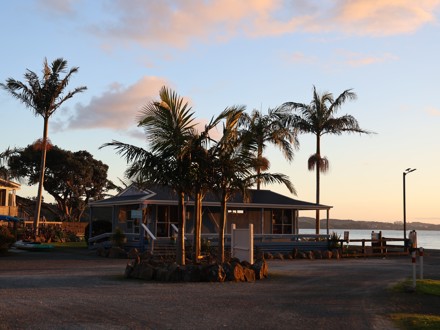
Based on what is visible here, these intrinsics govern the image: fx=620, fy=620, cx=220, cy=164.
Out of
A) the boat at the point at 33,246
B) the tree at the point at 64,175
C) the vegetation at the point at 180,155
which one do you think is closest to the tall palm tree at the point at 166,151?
the vegetation at the point at 180,155

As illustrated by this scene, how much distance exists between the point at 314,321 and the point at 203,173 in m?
10.3

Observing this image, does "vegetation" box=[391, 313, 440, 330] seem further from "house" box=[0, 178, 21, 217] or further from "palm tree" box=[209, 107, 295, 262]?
"house" box=[0, 178, 21, 217]

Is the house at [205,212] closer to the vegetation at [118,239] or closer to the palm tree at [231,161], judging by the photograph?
the vegetation at [118,239]

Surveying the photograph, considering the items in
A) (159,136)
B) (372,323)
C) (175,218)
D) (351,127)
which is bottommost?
(372,323)

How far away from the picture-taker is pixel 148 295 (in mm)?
14227

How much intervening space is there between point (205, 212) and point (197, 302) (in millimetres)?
21746

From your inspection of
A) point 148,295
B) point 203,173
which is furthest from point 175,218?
point 148,295

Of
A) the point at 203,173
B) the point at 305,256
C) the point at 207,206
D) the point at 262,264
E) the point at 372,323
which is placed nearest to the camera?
the point at 372,323

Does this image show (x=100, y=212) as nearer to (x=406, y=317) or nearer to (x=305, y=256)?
(x=305, y=256)

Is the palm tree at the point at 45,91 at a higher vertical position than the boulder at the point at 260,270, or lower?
higher

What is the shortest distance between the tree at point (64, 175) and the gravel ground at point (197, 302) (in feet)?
154

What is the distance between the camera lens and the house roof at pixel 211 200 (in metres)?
32.3

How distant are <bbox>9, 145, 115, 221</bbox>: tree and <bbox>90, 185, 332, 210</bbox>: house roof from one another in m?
30.7

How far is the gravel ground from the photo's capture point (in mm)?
10555
